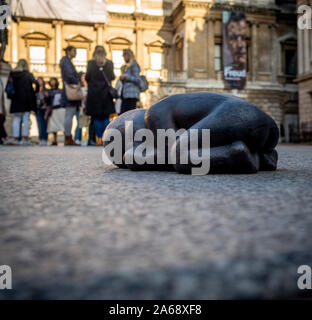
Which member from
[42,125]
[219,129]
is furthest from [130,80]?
[219,129]

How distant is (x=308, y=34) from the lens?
16734 millimetres

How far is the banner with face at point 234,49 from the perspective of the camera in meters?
18.6

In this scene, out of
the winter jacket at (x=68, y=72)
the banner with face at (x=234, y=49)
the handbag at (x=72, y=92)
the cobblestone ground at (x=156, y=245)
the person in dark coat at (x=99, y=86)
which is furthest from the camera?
the banner with face at (x=234, y=49)

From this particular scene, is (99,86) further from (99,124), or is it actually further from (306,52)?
(306,52)

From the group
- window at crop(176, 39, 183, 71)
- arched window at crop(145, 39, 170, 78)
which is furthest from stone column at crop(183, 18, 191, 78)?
arched window at crop(145, 39, 170, 78)

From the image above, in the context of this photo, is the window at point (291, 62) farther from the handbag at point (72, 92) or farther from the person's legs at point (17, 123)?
the person's legs at point (17, 123)

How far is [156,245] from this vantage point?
0.54 m

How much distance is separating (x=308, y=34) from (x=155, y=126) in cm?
1722
